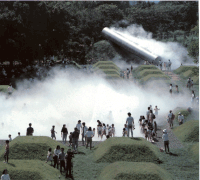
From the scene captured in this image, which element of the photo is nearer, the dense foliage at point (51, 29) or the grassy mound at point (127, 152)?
the grassy mound at point (127, 152)

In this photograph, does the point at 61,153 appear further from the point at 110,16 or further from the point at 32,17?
the point at 110,16

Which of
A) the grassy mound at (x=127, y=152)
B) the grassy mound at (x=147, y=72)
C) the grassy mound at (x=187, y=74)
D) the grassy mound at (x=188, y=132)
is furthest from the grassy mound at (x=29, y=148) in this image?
the grassy mound at (x=187, y=74)

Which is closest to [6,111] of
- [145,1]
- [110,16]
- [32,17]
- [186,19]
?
[32,17]

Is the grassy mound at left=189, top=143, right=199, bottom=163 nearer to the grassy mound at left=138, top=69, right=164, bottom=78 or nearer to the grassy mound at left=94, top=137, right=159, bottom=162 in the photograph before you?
the grassy mound at left=94, top=137, right=159, bottom=162

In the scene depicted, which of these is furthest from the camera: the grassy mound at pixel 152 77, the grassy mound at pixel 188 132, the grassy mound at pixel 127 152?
the grassy mound at pixel 152 77

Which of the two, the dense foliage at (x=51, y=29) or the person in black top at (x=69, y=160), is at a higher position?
the dense foliage at (x=51, y=29)

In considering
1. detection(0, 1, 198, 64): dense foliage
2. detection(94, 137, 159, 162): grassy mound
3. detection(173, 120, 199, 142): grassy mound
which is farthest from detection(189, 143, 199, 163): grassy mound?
detection(0, 1, 198, 64): dense foliage

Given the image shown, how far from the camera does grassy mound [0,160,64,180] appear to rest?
17.9 meters

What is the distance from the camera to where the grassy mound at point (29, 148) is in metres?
21.6

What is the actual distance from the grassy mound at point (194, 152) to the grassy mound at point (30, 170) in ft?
28.2

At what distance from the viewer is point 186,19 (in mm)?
107938

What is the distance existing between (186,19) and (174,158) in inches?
3581

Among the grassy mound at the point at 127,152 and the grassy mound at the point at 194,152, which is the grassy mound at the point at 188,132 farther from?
the grassy mound at the point at 127,152

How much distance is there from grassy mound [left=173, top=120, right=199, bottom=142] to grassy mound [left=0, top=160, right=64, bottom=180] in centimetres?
1105
